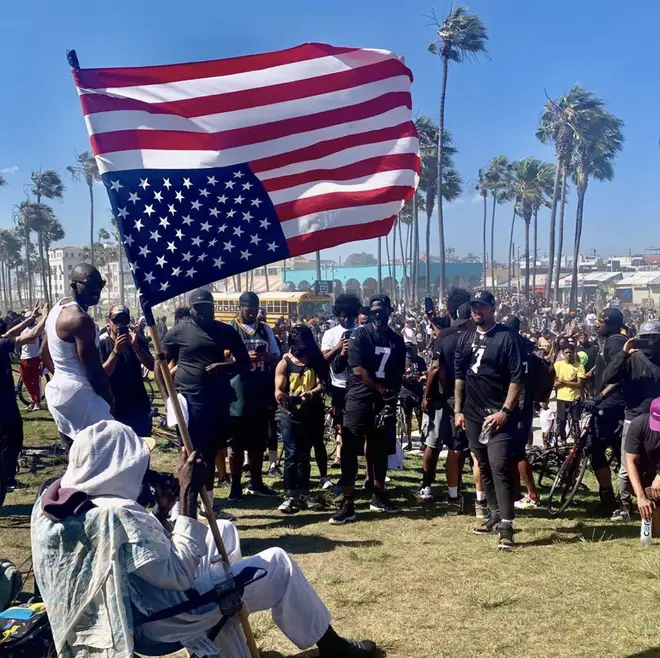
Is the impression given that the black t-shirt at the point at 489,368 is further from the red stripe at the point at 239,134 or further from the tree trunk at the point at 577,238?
the tree trunk at the point at 577,238

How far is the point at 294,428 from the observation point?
6594 mm

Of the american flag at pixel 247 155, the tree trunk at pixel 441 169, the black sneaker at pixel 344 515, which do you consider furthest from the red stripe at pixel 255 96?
the tree trunk at pixel 441 169

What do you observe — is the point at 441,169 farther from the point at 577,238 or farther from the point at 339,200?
the point at 339,200

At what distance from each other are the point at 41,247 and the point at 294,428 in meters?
70.1

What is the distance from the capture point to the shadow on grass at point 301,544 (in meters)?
5.33

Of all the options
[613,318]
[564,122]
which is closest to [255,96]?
[613,318]

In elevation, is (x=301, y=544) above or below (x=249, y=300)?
below

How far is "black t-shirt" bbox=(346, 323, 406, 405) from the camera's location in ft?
20.4

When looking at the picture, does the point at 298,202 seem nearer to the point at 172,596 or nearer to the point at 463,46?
the point at 172,596

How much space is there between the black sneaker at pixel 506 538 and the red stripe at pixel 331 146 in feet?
10.2

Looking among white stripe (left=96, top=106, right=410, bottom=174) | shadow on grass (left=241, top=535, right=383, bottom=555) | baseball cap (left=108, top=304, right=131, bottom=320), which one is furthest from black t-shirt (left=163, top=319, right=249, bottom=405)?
white stripe (left=96, top=106, right=410, bottom=174)

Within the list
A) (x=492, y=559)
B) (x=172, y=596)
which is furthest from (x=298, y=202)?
(x=492, y=559)

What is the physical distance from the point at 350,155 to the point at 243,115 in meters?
0.73

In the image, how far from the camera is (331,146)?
13.5 ft
